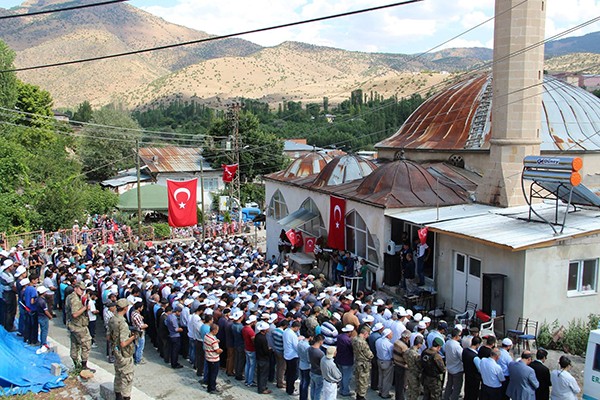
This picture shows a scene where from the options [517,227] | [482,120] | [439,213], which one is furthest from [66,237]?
[517,227]

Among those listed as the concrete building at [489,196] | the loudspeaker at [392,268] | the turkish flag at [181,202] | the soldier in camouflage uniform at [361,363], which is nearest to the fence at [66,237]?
the turkish flag at [181,202]

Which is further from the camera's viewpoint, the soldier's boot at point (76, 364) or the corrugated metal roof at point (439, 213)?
the corrugated metal roof at point (439, 213)

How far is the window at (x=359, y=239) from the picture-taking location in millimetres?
19855

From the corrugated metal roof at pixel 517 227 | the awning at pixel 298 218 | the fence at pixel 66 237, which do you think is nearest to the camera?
the corrugated metal roof at pixel 517 227

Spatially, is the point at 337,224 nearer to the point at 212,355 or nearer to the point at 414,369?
the point at 212,355

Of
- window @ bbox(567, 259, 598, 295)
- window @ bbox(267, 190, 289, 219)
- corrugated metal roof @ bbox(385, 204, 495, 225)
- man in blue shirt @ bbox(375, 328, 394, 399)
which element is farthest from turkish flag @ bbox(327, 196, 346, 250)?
man in blue shirt @ bbox(375, 328, 394, 399)

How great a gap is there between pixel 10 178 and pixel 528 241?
29.7 m

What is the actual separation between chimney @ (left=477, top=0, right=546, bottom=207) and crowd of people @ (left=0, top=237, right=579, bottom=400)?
7.36 meters

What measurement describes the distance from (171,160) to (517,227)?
45.0 meters

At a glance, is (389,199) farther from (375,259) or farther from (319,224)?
(319,224)

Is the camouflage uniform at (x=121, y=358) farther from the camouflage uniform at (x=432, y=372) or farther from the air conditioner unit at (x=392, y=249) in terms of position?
the air conditioner unit at (x=392, y=249)

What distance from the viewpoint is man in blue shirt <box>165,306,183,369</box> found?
42.6 feet

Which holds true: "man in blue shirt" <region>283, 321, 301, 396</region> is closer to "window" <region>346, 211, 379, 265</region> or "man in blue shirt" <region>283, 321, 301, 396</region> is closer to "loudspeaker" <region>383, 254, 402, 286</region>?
"loudspeaker" <region>383, 254, 402, 286</region>

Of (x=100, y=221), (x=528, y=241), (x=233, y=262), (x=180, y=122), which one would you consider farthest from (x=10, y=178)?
(x=180, y=122)
